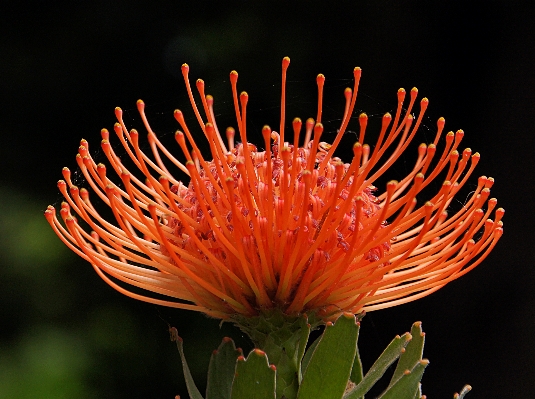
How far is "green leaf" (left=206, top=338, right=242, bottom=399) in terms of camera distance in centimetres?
103

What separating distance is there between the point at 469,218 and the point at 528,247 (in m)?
1.87

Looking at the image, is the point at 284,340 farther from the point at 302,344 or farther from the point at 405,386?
the point at 405,386

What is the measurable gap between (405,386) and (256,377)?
0.20 metres

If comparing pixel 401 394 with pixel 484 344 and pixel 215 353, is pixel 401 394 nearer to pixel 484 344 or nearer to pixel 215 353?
pixel 215 353

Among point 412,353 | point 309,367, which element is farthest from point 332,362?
point 412,353

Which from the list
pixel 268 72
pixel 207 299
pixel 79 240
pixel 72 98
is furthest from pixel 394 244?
pixel 72 98

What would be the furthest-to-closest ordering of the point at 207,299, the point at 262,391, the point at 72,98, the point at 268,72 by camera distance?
the point at 72,98 → the point at 268,72 → the point at 207,299 → the point at 262,391

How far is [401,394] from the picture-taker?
0.92 metres

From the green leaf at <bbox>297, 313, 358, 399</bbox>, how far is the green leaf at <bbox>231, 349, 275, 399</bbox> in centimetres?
6

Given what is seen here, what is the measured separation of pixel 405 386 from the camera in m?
0.92

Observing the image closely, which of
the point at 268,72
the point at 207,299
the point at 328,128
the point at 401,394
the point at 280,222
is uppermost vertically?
the point at 268,72

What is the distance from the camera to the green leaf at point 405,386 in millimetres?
920

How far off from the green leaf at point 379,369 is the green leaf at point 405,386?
1.1 inches

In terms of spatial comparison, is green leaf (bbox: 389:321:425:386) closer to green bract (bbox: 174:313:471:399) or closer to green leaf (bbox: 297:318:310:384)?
green bract (bbox: 174:313:471:399)
